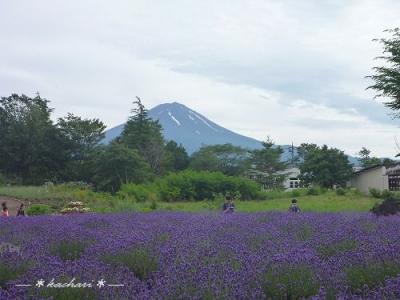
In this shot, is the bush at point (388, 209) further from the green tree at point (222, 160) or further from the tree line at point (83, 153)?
the green tree at point (222, 160)

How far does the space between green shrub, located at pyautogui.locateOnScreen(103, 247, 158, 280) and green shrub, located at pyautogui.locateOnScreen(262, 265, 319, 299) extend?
1.07 metres

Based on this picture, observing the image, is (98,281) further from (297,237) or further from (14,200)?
(14,200)

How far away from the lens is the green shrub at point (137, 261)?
446 cm

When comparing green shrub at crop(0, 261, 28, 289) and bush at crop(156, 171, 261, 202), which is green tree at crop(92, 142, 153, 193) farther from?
green shrub at crop(0, 261, 28, 289)

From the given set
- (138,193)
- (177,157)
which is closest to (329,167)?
(177,157)

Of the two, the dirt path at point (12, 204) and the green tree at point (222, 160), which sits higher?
the green tree at point (222, 160)

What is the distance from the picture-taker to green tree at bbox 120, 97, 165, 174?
52184 millimetres

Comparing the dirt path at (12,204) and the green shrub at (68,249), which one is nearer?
the green shrub at (68,249)

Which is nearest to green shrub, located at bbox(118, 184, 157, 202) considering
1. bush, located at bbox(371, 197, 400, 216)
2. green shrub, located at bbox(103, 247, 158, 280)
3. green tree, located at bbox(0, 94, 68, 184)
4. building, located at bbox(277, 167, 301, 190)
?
bush, located at bbox(371, 197, 400, 216)

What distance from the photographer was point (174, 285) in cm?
339

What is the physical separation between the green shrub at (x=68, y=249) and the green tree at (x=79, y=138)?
41017 millimetres

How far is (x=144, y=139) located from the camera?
52.8 meters

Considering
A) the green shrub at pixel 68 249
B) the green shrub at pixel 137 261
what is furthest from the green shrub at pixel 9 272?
the green shrub at pixel 68 249

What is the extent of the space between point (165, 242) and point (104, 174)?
3280 cm
